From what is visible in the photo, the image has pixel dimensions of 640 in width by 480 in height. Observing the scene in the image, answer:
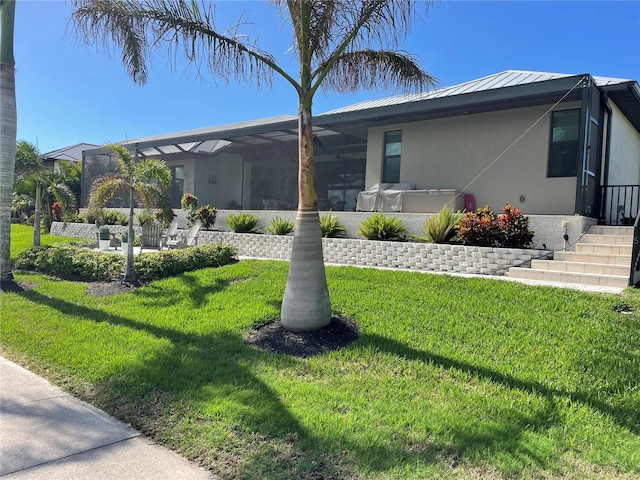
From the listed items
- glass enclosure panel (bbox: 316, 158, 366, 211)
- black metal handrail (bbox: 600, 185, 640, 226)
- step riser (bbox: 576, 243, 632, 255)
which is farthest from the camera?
glass enclosure panel (bbox: 316, 158, 366, 211)

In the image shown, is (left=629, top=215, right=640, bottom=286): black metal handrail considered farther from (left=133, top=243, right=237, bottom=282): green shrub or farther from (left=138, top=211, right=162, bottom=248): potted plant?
(left=138, top=211, right=162, bottom=248): potted plant

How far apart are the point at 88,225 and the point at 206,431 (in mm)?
19502

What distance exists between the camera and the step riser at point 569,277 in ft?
23.1

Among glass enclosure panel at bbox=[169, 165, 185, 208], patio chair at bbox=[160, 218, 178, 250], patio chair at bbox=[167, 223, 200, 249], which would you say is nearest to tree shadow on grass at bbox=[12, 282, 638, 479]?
patio chair at bbox=[167, 223, 200, 249]

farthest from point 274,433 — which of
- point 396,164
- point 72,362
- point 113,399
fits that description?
point 396,164

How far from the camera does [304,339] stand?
16.9 ft

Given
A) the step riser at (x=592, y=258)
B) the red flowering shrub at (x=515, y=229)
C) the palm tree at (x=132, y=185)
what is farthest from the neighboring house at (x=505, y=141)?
the palm tree at (x=132, y=185)

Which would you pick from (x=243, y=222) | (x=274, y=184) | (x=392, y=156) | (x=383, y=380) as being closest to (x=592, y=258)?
(x=383, y=380)

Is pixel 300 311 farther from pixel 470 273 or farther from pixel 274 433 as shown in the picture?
pixel 470 273

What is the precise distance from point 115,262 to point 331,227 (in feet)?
17.2

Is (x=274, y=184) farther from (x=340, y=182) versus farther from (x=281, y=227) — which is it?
(x=281, y=227)

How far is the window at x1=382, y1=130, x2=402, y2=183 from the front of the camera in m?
14.0

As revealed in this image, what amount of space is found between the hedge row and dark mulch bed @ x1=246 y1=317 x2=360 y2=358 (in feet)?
14.9

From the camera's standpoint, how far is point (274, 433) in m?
3.16
